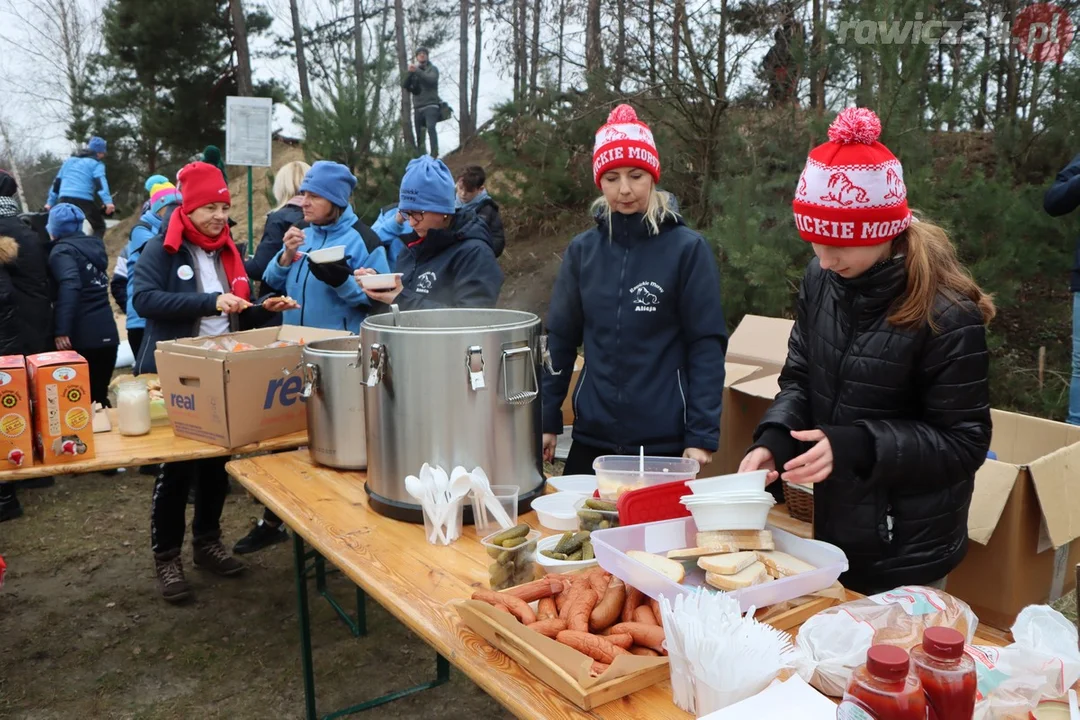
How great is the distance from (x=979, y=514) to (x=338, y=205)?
2992 mm

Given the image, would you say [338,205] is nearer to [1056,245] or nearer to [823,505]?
[823,505]

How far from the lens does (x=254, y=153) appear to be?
755cm

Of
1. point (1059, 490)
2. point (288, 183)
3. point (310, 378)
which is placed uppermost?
point (288, 183)

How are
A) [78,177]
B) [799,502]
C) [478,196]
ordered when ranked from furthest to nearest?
[78,177], [478,196], [799,502]

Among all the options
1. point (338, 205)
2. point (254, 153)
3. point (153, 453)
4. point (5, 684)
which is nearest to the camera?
point (153, 453)

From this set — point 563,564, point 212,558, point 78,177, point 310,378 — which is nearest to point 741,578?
point 563,564

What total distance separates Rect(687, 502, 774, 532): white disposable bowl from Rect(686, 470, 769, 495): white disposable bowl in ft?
0.13

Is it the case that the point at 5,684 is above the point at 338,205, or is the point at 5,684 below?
below

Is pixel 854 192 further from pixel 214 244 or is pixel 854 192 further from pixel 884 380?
pixel 214 244

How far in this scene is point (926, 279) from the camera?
1.70 metres

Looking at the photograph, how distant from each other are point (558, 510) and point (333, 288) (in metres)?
2.24

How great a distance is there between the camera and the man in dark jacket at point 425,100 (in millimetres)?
13016

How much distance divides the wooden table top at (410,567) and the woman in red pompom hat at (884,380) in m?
0.61

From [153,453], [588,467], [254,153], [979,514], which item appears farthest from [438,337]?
[254,153]
